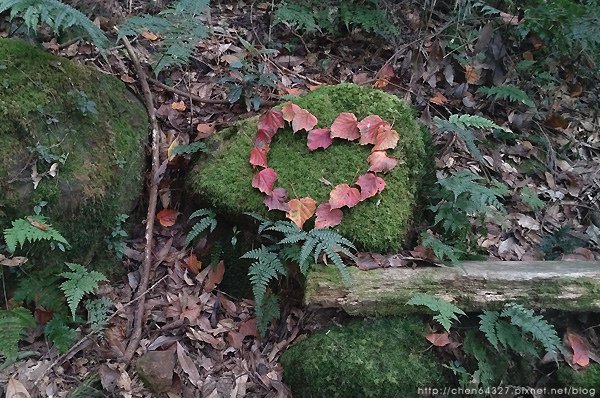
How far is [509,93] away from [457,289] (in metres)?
2.43

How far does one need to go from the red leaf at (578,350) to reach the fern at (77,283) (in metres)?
3.24

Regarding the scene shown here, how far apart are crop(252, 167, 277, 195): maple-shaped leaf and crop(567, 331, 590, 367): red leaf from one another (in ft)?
7.75

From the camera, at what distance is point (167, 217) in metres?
4.22

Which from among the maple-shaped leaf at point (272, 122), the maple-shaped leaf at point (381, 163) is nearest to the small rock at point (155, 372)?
the maple-shaped leaf at point (272, 122)

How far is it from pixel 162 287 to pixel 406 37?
3770 mm

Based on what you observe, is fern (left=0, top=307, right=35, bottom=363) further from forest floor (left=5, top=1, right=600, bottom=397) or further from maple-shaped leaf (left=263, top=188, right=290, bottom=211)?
maple-shaped leaf (left=263, top=188, right=290, bottom=211)

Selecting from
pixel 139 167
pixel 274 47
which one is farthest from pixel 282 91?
pixel 139 167

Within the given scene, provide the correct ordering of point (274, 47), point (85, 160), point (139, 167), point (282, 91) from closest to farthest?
point (85, 160), point (139, 167), point (282, 91), point (274, 47)

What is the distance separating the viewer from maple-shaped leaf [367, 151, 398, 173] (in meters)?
3.94

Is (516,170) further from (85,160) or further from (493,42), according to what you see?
(85,160)

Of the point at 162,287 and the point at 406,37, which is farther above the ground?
the point at 406,37

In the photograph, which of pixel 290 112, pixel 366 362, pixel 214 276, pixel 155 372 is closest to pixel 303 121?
pixel 290 112

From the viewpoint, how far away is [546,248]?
4.21 meters

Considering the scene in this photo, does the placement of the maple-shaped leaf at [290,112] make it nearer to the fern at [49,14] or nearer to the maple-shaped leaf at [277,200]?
the maple-shaped leaf at [277,200]
